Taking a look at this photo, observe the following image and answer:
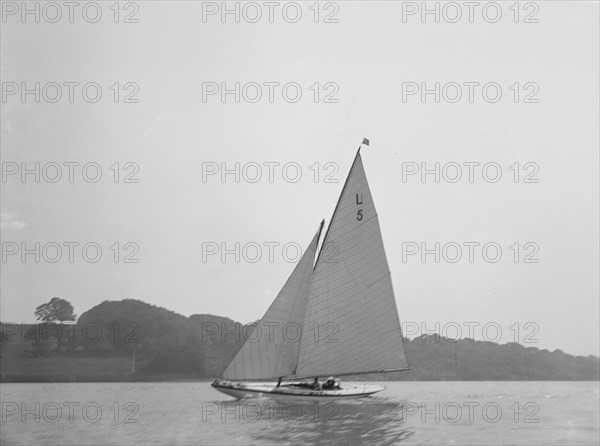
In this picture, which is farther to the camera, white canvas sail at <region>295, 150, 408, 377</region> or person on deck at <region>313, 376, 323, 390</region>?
person on deck at <region>313, 376, 323, 390</region>

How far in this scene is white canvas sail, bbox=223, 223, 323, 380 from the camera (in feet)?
74.1

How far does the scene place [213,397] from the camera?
2786 cm

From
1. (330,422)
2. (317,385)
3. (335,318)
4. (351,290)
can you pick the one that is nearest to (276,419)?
(330,422)

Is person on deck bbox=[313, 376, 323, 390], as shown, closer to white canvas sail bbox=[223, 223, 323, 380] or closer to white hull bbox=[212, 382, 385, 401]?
white hull bbox=[212, 382, 385, 401]

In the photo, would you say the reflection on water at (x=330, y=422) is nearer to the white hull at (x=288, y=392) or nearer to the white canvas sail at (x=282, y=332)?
the white hull at (x=288, y=392)

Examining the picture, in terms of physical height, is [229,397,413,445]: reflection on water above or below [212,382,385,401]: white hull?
below

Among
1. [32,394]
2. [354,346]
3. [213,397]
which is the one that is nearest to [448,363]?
[213,397]

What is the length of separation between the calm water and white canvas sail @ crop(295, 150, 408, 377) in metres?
1.71

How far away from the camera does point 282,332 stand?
74.3 feet

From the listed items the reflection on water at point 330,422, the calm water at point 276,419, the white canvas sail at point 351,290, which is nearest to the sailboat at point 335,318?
the white canvas sail at point 351,290

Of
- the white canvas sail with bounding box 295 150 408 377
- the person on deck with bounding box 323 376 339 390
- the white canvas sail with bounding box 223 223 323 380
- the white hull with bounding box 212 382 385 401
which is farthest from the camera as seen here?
the person on deck with bounding box 323 376 339 390

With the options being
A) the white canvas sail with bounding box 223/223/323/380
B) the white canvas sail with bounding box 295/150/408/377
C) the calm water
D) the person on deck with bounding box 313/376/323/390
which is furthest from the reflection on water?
the white canvas sail with bounding box 295/150/408/377

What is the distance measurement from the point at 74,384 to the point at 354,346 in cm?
1460

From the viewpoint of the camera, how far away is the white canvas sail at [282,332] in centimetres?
2258
